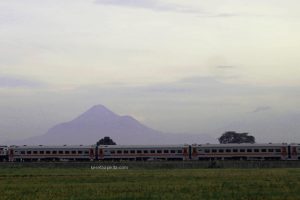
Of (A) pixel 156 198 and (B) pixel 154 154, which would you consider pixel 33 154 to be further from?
(A) pixel 156 198

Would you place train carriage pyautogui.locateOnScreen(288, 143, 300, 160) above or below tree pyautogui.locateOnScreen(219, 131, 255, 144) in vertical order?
below

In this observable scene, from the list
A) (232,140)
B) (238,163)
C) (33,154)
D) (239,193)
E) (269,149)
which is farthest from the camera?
(232,140)

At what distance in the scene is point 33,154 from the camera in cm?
10019

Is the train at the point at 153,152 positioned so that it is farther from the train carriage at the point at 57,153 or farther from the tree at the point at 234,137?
the tree at the point at 234,137

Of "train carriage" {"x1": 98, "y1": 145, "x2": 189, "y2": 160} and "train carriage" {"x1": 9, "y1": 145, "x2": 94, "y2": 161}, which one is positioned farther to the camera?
"train carriage" {"x1": 9, "y1": 145, "x2": 94, "y2": 161}

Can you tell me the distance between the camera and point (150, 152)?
9625cm

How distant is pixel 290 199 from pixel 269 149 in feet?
220

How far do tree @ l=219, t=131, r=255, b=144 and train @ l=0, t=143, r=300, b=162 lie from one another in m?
94.7

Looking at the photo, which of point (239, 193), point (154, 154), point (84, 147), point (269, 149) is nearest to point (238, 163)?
point (269, 149)

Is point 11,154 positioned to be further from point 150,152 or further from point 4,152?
point 150,152

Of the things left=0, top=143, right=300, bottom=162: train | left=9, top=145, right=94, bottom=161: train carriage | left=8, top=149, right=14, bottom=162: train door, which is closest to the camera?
left=0, top=143, right=300, bottom=162: train

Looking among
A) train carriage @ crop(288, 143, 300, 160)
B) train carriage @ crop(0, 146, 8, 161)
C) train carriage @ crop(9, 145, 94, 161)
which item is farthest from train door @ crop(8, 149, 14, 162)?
train carriage @ crop(288, 143, 300, 160)

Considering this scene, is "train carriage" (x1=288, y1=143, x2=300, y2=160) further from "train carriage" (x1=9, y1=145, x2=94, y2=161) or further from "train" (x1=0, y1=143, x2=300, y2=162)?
"train carriage" (x1=9, y1=145, x2=94, y2=161)

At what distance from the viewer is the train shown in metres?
92.2
